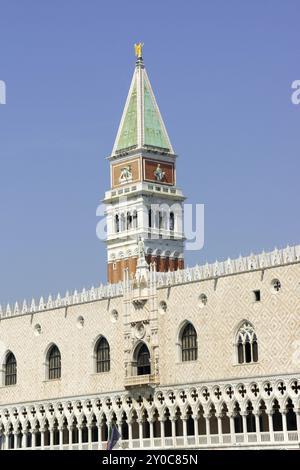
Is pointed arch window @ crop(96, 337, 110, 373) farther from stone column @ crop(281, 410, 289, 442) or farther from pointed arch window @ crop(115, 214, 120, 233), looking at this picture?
pointed arch window @ crop(115, 214, 120, 233)

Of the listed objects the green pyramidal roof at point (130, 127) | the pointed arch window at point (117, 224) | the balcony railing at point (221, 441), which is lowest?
the balcony railing at point (221, 441)

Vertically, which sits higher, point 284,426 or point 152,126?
point 152,126

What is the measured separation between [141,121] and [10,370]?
3084 cm

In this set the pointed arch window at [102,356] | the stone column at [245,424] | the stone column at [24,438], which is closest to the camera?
the stone column at [245,424]

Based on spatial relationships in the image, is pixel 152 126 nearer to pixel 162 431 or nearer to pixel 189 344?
pixel 189 344

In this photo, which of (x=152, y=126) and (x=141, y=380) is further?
(x=152, y=126)

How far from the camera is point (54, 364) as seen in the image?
6706cm

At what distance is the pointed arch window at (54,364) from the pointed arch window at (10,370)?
4136mm

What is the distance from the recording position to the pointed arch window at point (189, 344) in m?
57.1

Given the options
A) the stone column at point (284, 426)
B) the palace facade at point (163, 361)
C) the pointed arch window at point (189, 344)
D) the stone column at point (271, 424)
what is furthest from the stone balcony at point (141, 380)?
the stone column at point (284, 426)

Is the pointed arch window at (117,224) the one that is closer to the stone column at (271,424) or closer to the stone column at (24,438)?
the stone column at (24,438)

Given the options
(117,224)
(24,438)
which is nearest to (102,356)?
(24,438)

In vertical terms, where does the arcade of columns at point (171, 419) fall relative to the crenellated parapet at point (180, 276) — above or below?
below
